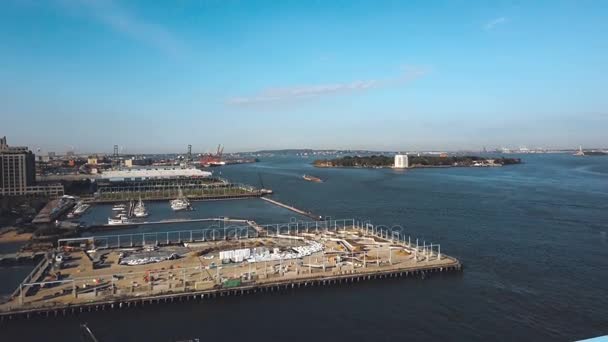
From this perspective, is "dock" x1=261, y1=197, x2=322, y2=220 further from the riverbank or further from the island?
the island

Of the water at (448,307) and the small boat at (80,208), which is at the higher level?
the small boat at (80,208)

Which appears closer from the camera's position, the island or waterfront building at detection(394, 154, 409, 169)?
waterfront building at detection(394, 154, 409, 169)

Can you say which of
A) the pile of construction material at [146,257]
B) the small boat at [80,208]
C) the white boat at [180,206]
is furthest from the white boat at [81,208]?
the pile of construction material at [146,257]

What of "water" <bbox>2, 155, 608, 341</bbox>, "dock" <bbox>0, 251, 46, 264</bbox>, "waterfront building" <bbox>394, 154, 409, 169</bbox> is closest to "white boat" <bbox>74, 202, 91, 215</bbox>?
"dock" <bbox>0, 251, 46, 264</bbox>

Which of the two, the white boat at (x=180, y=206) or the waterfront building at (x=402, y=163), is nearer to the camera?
the white boat at (x=180, y=206)

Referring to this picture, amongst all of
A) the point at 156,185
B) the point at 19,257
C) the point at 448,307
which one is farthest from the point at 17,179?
the point at 448,307

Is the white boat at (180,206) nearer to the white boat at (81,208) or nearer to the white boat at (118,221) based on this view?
the white boat at (118,221)

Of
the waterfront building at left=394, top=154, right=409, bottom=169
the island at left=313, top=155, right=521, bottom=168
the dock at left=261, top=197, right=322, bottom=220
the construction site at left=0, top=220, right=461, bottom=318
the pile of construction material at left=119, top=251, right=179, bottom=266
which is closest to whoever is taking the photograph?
the construction site at left=0, top=220, right=461, bottom=318

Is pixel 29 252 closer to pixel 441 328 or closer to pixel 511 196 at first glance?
pixel 441 328

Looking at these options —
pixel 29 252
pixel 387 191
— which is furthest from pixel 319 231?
pixel 387 191
